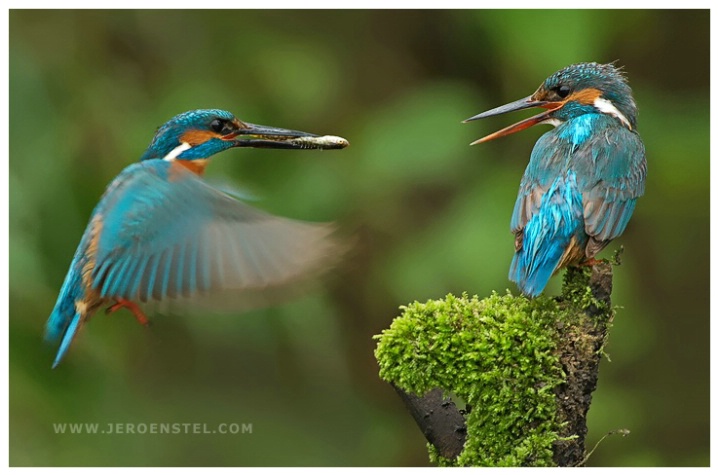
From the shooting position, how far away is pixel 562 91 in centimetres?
295

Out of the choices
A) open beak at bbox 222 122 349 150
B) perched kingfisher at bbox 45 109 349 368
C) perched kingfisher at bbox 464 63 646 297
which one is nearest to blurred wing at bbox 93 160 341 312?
perched kingfisher at bbox 45 109 349 368

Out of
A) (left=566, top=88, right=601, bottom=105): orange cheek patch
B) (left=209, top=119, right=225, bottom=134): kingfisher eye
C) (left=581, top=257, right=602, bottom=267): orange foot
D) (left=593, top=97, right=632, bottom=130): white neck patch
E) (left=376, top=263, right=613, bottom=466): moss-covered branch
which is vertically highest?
(left=566, top=88, right=601, bottom=105): orange cheek patch

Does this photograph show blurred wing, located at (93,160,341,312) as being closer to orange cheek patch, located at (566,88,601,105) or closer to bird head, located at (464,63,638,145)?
bird head, located at (464,63,638,145)

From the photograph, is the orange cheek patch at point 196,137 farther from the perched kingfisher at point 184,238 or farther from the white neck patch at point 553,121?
the white neck patch at point 553,121

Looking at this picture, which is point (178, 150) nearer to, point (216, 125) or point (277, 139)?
point (216, 125)

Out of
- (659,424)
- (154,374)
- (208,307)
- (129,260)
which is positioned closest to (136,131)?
(154,374)

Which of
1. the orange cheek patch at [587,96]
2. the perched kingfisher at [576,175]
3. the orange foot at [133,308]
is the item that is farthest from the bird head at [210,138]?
the orange cheek patch at [587,96]

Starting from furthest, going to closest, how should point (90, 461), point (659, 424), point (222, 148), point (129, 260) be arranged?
point (659, 424), point (90, 461), point (222, 148), point (129, 260)

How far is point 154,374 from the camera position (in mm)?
4090

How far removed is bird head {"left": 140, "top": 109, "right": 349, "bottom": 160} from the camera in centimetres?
298

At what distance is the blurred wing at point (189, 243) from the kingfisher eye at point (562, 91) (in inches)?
32.0

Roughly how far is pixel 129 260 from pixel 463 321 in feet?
2.90

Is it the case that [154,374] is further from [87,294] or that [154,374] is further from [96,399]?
[87,294]
